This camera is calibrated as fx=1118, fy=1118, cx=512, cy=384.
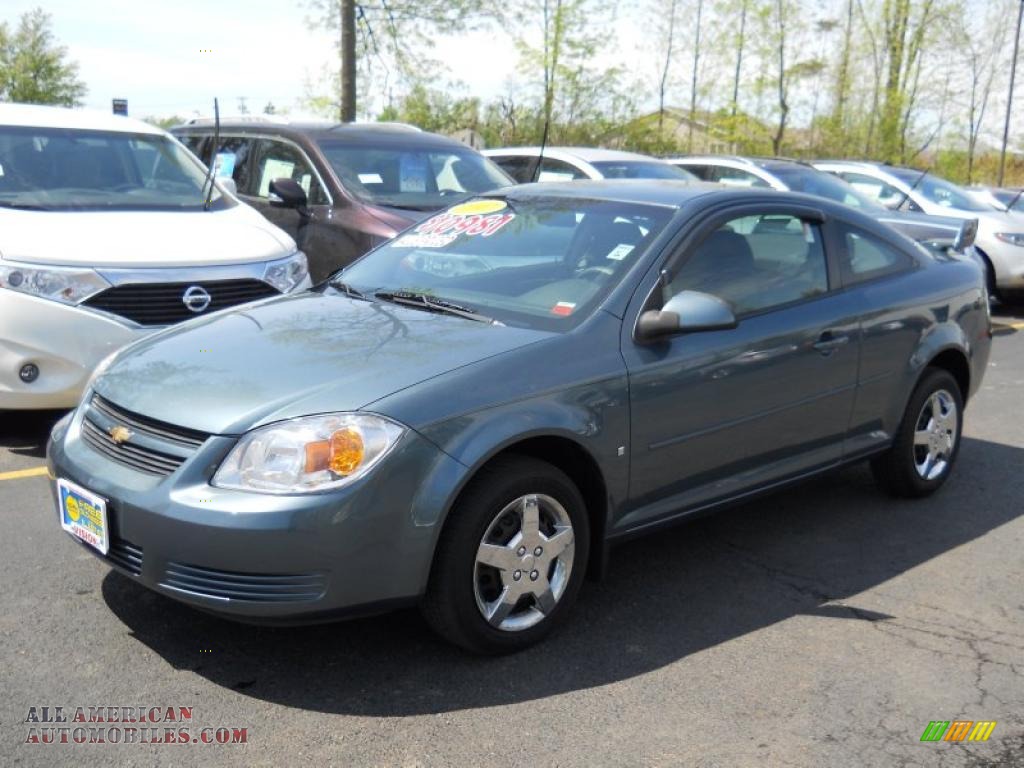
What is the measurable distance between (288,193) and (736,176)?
21.0ft

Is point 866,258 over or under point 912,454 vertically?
over

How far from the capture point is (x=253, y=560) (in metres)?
3.19

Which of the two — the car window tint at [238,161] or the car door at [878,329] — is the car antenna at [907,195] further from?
the car door at [878,329]

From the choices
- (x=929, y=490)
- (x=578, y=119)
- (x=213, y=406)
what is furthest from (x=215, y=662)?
(x=578, y=119)

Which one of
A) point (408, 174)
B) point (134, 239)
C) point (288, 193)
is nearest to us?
point (134, 239)

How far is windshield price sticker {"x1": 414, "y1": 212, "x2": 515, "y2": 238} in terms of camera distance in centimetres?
472

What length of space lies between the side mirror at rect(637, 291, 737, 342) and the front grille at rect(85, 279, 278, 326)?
281 centimetres

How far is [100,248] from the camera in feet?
18.8

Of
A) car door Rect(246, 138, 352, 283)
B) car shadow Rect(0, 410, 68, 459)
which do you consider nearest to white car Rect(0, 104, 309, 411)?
car shadow Rect(0, 410, 68, 459)

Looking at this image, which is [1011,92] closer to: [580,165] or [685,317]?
[580,165]

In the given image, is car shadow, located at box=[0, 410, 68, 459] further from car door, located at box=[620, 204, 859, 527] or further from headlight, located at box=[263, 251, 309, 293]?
car door, located at box=[620, 204, 859, 527]

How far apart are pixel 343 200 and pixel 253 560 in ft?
17.0

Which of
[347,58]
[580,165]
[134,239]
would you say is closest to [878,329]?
[134,239]

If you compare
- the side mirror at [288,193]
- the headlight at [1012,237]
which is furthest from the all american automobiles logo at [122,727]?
the headlight at [1012,237]
